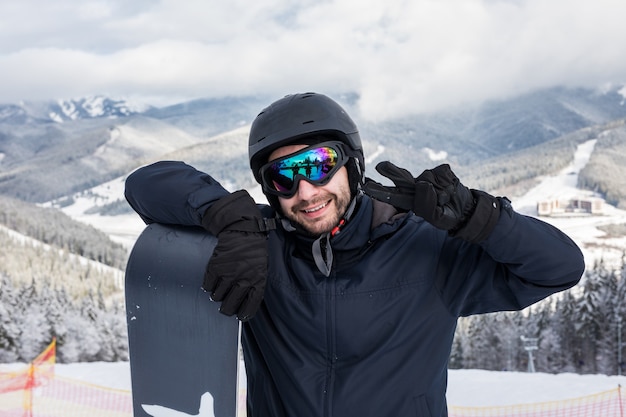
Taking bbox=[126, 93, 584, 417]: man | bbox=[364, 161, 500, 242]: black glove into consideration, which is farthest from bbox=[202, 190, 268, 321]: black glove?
bbox=[364, 161, 500, 242]: black glove

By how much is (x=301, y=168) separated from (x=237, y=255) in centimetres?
43

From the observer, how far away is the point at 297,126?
2.14m

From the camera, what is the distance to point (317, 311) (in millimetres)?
1867

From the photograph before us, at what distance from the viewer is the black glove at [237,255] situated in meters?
1.80

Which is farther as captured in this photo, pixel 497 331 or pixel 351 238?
pixel 497 331

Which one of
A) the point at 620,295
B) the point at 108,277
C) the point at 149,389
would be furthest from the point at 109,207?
the point at 149,389

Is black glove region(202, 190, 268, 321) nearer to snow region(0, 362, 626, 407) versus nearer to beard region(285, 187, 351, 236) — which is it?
beard region(285, 187, 351, 236)

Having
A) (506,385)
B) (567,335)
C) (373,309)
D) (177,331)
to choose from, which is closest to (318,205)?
(373,309)

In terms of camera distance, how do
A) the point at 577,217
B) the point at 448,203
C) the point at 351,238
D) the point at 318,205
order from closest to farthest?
the point at 448,203, the point at 351,238, the point at 318,205, the point at 577,217

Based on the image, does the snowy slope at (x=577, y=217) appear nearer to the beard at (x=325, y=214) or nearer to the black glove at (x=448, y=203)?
the beard at (x=325, y=214)

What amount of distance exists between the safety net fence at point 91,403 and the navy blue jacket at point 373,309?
7360 mm

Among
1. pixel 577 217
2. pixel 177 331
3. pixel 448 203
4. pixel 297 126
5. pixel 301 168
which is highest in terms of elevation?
pixel 577 217

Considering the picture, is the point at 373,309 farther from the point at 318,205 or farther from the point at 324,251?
the point at 318,205

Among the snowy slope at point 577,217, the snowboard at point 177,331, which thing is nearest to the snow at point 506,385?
the snowboard at point 177,331
